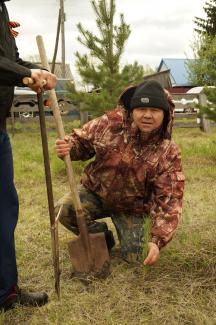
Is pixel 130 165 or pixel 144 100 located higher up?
pixel 144 100

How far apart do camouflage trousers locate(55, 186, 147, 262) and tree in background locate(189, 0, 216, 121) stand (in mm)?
3928

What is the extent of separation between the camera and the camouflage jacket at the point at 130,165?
2992mm

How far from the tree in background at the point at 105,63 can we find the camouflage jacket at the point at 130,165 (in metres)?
4.60

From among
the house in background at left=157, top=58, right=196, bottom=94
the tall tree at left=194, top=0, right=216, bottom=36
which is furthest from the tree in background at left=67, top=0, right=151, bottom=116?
the house in background at left=157, top=58, right=196, bottom=94

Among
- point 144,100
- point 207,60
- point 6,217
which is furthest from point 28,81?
point 207,60

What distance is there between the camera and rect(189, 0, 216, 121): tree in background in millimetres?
7070

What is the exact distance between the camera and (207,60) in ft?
43.4

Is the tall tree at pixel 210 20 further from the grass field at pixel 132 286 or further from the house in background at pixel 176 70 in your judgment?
the grass field at pixel 132 286

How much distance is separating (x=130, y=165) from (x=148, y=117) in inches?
13.7

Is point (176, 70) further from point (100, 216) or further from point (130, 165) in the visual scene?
point (130, 165)

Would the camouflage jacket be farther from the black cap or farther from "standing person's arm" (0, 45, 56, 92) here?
"standing person's arm" (0, 45, 56, 92)

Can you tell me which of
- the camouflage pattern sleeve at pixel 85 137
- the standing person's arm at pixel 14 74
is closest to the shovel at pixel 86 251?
the camouflage pattern sleeve at pixel 85 137

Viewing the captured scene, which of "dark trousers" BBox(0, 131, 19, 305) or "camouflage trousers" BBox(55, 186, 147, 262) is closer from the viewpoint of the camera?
"dark trousers" BBox(0, 131, 19, 305)

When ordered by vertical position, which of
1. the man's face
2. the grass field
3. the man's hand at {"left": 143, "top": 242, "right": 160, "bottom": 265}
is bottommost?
the grass field
